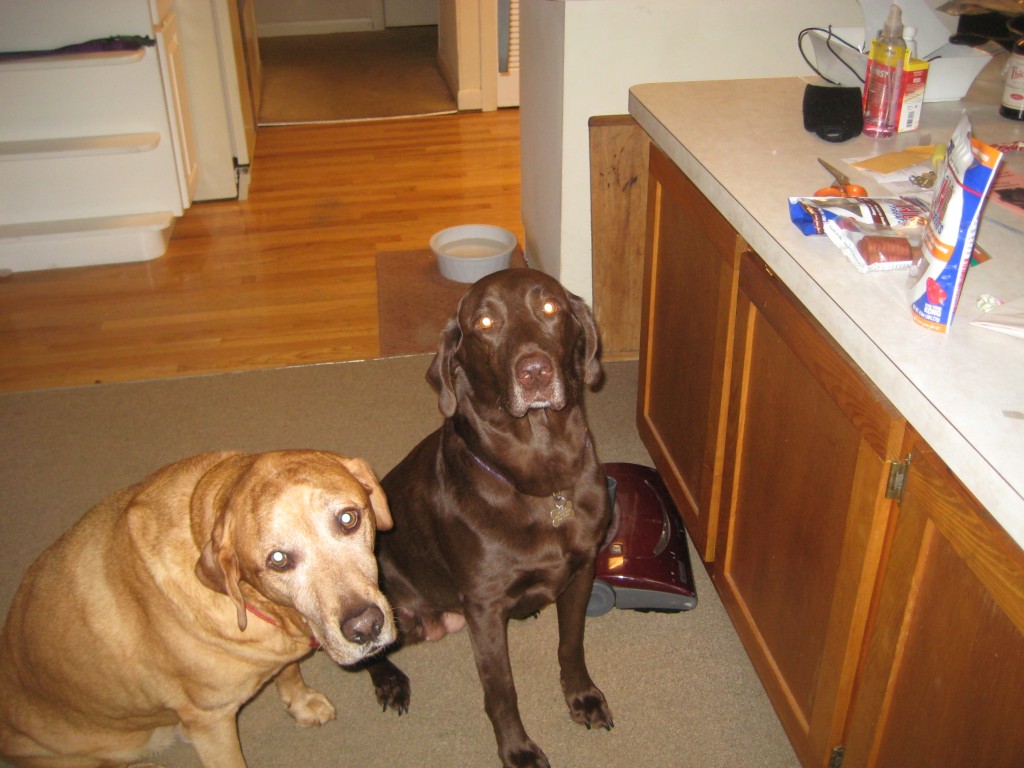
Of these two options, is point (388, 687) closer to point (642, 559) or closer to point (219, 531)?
point (642, 559)

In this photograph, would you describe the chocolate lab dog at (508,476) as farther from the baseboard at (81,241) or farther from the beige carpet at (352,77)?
the beige carpet at (352,77)

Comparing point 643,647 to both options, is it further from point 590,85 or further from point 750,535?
point 590,85

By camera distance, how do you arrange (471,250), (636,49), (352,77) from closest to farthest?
(636,49) < (471,250) < (352,77)

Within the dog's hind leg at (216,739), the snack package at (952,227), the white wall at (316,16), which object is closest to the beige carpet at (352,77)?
the white wall at (316,16)

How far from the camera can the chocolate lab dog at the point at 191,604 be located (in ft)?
4.58

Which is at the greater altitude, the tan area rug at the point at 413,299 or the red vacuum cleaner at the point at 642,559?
the red vacuum cleaner at the point at 642,559

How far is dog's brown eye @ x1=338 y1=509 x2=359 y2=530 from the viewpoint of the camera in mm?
1433

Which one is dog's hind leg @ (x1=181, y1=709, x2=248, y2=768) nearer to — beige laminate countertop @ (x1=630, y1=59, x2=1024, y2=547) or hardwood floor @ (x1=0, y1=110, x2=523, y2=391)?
beige laminate countertop @ (x1=630, y1=59, x2=1024, y2=547)

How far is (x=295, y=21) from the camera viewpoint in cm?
848

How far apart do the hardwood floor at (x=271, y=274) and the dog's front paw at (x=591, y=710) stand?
178 centimetres

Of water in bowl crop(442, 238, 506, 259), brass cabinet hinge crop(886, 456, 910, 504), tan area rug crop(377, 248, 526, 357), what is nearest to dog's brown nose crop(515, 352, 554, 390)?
brass cabinet hinge crop(886, 456, 910, 504)

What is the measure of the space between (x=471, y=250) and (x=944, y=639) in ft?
10.2

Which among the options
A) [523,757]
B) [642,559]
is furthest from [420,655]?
[642,559]

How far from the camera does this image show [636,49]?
288 centimetres
